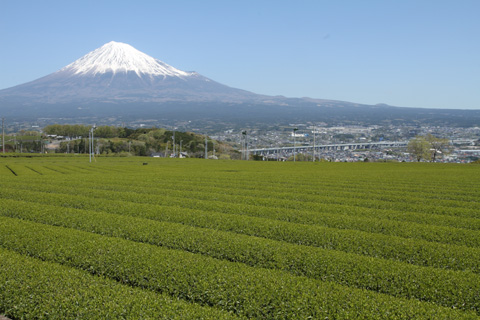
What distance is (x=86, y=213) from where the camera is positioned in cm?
1530

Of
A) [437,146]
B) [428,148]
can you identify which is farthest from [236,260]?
[437,146]

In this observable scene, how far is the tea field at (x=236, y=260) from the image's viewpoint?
7832 millimetres

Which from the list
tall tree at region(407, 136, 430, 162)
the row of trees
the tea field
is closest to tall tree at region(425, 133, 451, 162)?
the row of trees

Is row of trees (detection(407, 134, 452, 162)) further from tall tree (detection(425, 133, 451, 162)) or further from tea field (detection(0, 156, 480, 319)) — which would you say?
tea field (detection(0, 156, 480, 319))

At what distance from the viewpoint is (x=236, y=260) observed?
1059cm

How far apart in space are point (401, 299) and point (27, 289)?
7631mm

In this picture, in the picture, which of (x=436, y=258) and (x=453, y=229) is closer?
(x=436, y=258)

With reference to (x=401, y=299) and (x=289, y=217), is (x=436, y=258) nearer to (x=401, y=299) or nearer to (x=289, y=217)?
(x=401, y=299)

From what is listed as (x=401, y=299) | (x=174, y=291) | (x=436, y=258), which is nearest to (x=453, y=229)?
(x=436, y=258)

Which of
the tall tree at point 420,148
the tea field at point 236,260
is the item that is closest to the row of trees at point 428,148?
the tall tree at point 420,148

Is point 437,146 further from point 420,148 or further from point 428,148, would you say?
point 420,148

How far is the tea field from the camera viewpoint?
25.7ft

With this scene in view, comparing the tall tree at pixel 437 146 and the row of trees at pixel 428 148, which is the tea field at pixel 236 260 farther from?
the tall tree at pixel 437 146

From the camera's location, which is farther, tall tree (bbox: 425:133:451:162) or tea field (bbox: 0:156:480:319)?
tall tree (bbox: 425:133:451:162)
